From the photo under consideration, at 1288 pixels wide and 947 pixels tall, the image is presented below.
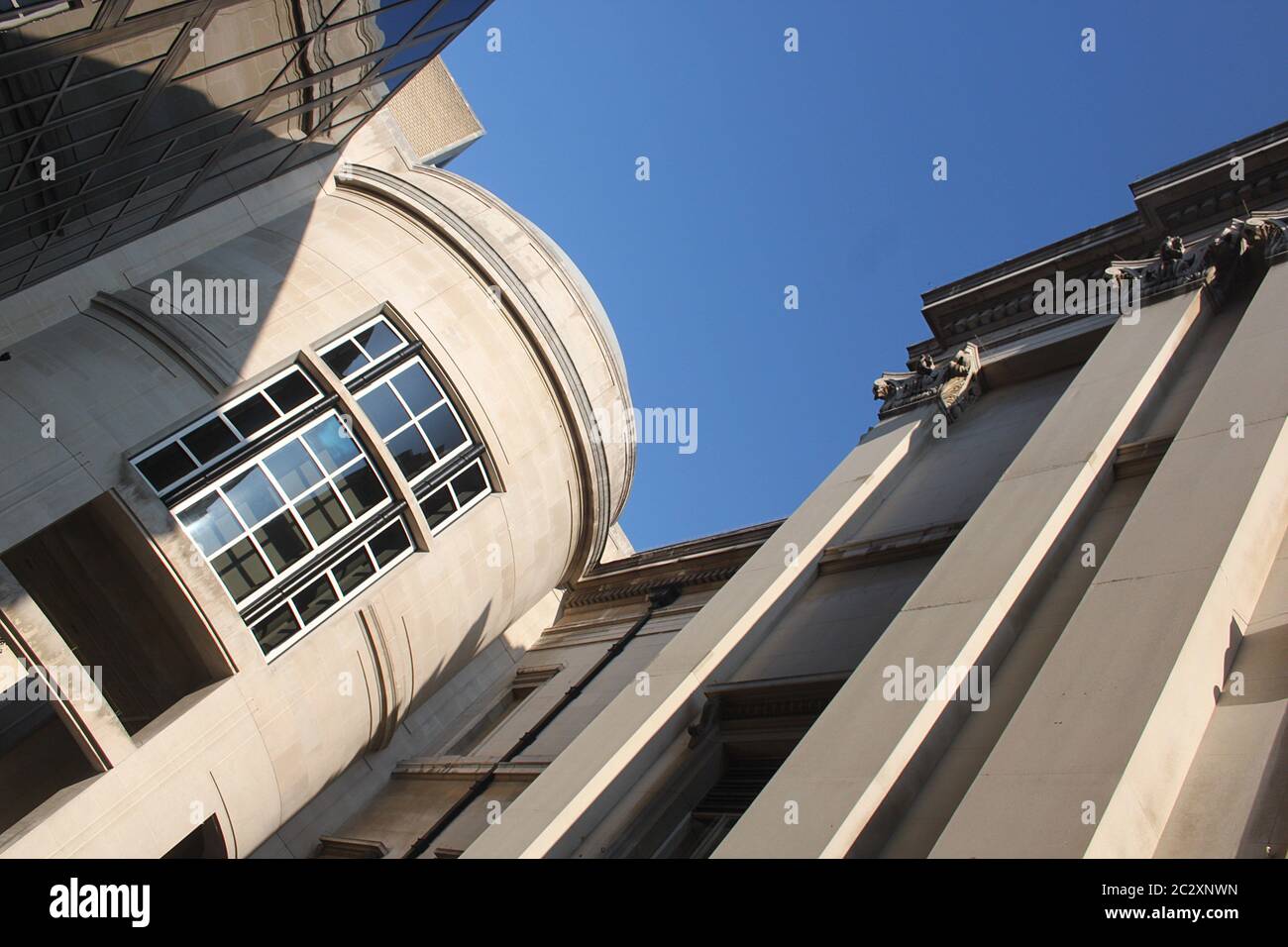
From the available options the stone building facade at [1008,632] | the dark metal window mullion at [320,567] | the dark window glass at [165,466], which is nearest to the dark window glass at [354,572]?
the dark metal window mullion at [320,567]

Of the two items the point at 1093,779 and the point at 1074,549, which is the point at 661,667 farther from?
the point at 1093,779

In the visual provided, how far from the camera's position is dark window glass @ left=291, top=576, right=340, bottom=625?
1920 cm

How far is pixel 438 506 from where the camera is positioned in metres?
22.0

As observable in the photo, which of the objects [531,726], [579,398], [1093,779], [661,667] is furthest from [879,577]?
[579,398]

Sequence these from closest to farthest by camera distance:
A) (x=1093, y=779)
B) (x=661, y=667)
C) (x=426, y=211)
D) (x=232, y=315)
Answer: (x=1093, y=779) → (x=661, y=667) → (x=232, y=315) → (x=426, y=211)

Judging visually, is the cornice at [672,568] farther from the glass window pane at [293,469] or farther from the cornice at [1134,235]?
the glass window pane at [293,469]

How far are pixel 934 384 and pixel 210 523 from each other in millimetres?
14430

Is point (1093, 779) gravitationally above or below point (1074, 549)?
below

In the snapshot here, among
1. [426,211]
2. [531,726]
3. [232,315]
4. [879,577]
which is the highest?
[426,211]

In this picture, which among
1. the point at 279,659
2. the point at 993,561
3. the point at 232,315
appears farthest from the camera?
the point at 232,315

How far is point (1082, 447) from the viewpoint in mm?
11773

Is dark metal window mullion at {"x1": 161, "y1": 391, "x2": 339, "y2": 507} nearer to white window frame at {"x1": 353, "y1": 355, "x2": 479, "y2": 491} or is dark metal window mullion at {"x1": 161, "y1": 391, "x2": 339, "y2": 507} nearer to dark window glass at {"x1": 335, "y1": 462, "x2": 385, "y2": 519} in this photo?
white window frame at {"x1": 353, "y1": 355, "x2": 479, "y2": 491}

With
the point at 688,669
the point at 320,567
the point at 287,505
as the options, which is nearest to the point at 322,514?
the point at 287,505

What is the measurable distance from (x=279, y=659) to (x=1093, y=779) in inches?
622
